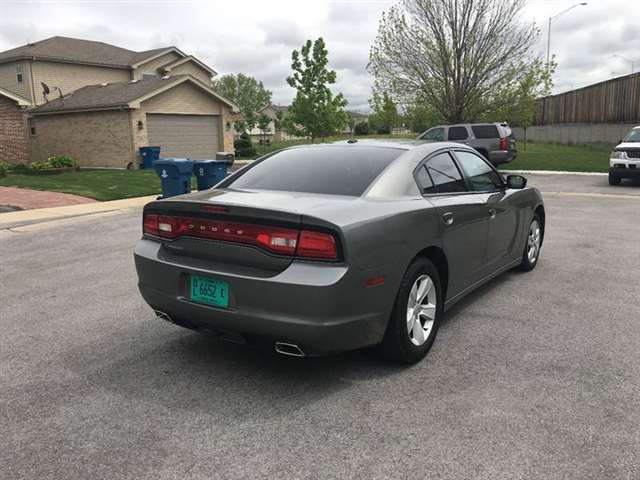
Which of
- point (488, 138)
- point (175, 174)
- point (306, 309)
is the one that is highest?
point (488, 138)

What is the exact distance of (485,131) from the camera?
846 inches

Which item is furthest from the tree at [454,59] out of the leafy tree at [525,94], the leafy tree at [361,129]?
the leafy tree at [361,129]

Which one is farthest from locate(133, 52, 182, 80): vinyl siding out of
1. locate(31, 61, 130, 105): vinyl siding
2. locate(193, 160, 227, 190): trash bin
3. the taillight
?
the taillight

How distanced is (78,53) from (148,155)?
37.7 feet

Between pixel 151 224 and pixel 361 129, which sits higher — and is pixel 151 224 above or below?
below

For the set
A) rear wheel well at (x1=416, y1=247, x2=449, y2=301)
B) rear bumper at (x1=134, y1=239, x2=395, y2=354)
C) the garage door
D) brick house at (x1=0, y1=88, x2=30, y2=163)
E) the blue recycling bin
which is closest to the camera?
rear bumper at (x1=134, y1=239, x2=395, y2=354)

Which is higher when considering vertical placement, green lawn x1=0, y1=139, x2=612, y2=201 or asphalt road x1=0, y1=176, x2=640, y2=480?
green lawn x1=0, y1=139, x2=612, y2=201

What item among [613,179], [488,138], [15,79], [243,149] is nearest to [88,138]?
[15,79]

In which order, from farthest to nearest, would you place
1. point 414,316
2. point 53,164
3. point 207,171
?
point 53,164, point 207,171, point 414,316

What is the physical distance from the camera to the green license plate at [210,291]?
3.45 meters

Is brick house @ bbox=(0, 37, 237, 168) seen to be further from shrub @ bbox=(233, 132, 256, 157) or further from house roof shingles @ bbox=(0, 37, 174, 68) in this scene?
shrub @ bbox=(233, 132, 256, 157)

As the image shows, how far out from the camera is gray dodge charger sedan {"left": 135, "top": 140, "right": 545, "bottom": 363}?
10.7 feet

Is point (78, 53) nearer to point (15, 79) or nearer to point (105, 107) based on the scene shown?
point (15, 79)

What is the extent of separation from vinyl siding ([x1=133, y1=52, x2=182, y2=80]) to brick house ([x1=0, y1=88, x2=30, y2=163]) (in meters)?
8.78
